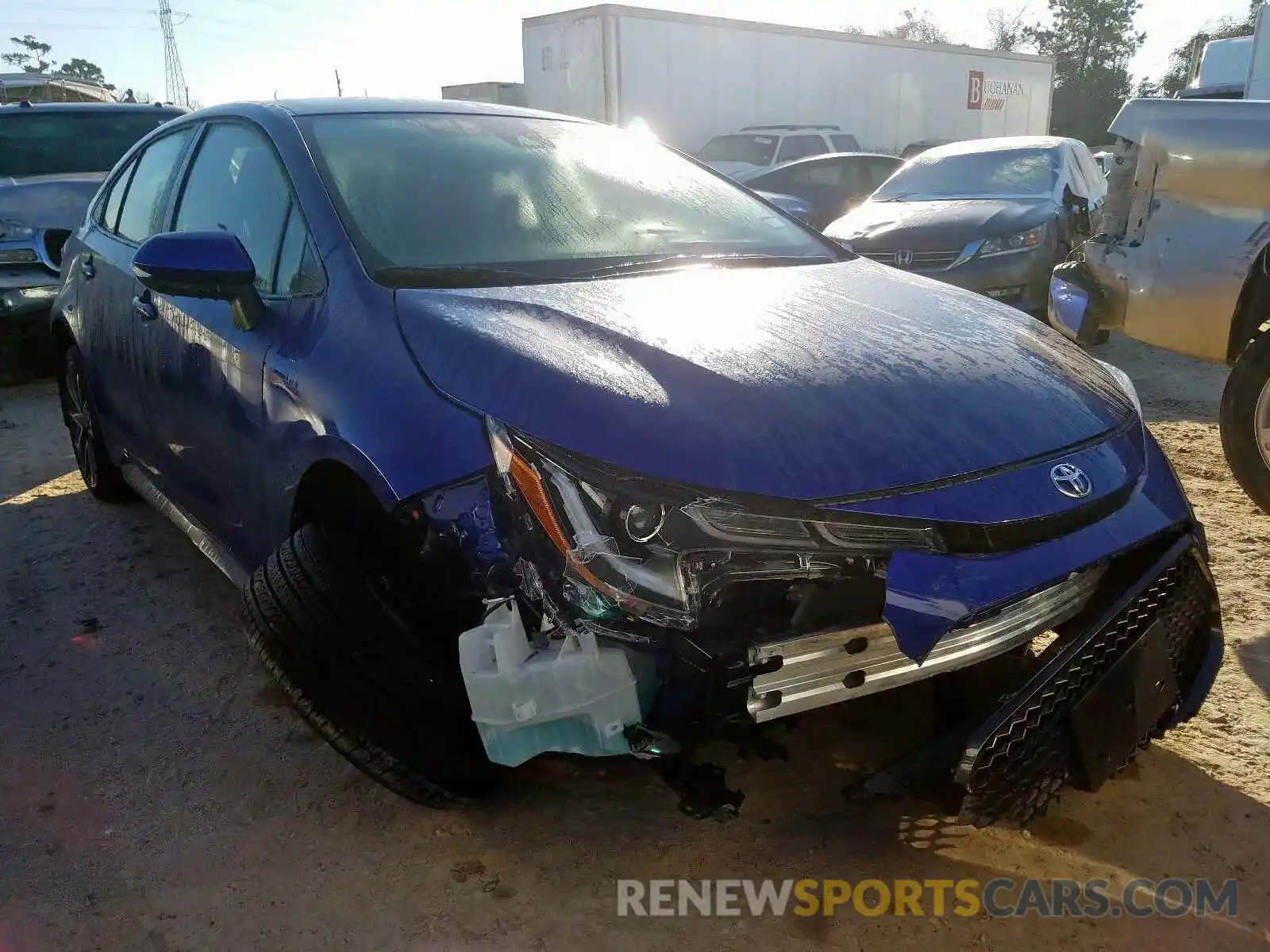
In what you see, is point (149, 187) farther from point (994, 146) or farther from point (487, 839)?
point (994, 146)

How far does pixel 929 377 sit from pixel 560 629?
879 millimetres

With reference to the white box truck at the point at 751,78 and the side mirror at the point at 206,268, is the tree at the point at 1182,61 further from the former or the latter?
the side mirror at the point at 206,268

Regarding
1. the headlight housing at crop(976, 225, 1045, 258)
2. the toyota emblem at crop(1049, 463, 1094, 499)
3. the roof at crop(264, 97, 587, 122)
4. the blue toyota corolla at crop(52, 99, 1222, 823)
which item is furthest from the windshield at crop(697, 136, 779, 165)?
the toyota emblem at crop(1049, 463, 1094, 499)

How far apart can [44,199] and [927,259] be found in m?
5.91

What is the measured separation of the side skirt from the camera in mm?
2855

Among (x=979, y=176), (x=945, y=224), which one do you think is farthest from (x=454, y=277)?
(x=979, y=176)

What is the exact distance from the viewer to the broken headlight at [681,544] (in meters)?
1.75

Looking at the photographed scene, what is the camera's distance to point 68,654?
3180 millimetres

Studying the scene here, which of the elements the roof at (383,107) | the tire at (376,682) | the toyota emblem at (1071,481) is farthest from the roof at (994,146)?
the tire at (376,682)

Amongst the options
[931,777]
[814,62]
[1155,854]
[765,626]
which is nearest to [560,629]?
[765,626]

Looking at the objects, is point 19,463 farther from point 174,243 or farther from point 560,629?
point 560,629

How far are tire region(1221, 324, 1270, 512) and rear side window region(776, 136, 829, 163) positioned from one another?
10944 mm

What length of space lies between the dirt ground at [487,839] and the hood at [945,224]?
14.9ft

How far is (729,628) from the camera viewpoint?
1.77 metres
